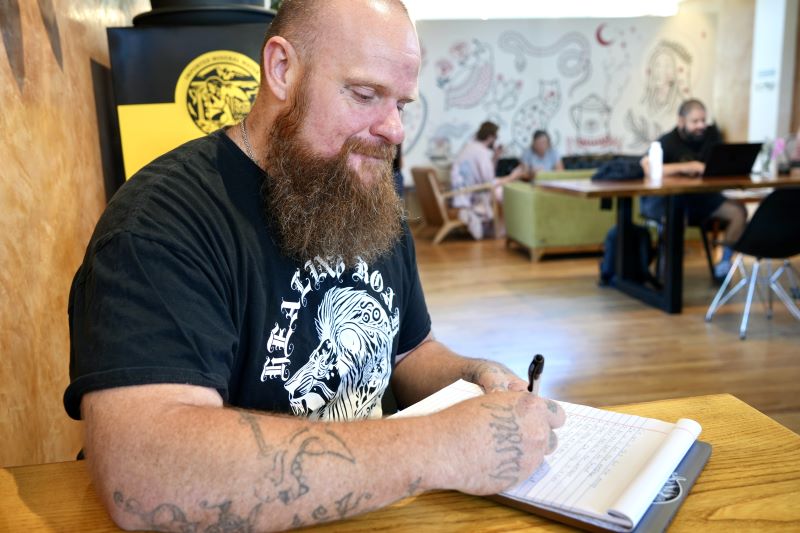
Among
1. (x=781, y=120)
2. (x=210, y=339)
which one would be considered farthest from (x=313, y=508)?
(x=781, y=120)

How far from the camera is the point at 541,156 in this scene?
8.65 m

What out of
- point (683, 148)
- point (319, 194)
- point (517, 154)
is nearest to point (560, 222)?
point (683, 148)

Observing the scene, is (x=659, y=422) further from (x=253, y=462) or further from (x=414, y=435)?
(x=253, y=462)

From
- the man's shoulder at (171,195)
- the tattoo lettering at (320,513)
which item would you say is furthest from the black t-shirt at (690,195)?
the tattoo lettering at (320,513)

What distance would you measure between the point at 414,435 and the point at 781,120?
832 cm

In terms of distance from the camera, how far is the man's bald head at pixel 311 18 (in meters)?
1.07

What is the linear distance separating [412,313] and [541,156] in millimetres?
7637

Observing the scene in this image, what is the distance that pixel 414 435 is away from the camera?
30.6 inches

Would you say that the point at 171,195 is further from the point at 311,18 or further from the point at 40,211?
the point at 40,211

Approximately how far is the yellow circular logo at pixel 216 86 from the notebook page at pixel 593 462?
133 centimetres

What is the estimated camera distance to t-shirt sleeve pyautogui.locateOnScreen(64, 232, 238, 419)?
758mm

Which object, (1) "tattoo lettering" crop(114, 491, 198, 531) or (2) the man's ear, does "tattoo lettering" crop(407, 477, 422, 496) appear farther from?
(2) the man's ear

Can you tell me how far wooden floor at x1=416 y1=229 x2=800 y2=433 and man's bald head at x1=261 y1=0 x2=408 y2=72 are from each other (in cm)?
232

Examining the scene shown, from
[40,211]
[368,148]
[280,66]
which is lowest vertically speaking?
[40,211]
